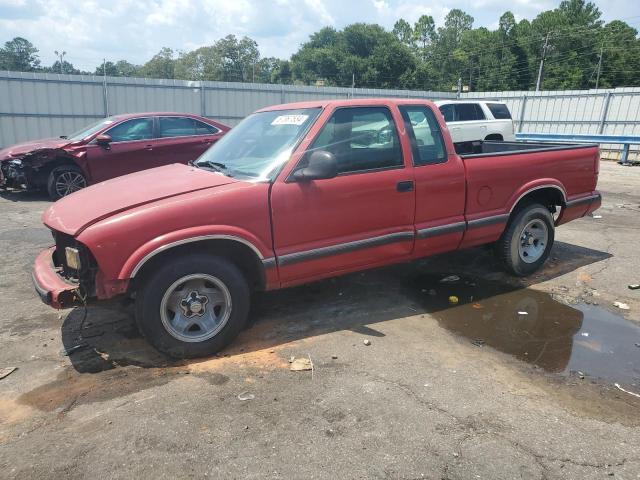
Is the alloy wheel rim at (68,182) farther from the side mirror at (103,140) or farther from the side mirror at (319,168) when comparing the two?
the side mirror at (319,168)

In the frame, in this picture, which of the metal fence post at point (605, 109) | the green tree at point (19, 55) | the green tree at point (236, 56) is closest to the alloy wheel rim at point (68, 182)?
the metal fence post at point (605, 109)

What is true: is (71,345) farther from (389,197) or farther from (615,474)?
(615,474)

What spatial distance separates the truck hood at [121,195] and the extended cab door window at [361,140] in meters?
0.92

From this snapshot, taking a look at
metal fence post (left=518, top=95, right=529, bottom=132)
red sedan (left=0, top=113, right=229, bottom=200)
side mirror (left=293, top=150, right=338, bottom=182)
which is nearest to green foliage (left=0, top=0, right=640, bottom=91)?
metal fence post (left=518, top=95, right=529, bottom=132)

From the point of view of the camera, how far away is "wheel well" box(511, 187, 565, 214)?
17.7 ft

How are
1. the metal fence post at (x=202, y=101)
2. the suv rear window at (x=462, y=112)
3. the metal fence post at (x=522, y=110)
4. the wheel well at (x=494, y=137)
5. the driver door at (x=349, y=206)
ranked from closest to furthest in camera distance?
the driver door at (x=349, y=206), the suv rear window at (x=462, y=112), the wheel well at (x=494, y=137), the metal fence post at (x=202, y=101), the metal fence post at (x=522, y=110)

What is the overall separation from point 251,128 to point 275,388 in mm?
2521

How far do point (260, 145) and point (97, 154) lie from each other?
→ 6428 millimetres

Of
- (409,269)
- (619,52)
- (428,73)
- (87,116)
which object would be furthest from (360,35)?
(409,269)

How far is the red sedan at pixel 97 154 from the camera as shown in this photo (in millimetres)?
9391

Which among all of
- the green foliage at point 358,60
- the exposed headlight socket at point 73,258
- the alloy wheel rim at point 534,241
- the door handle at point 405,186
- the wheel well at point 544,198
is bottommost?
the alloy wheel rim at point 534,241

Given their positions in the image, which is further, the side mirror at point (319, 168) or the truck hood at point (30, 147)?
the truck hood at point (30, 147)

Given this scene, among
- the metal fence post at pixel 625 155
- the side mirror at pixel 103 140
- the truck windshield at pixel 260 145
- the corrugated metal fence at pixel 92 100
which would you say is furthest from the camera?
the metal fence post at pixel 625 155

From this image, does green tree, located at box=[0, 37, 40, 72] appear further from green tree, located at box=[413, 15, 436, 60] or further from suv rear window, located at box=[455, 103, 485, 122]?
suv rear window, located at box=[455, 103, 485, 122]
